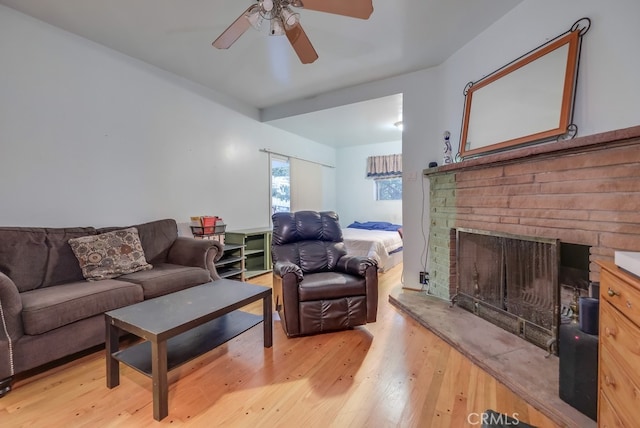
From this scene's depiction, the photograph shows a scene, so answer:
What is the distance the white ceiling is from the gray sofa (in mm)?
1731

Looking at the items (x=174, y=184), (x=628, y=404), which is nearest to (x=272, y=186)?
(x=174, y=184)

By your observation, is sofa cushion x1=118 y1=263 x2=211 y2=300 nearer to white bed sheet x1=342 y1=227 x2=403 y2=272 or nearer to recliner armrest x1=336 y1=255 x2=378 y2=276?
recliner armrest x1=336 y1=255 x2=378 y2=276

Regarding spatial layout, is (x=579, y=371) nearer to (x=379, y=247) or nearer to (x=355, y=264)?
(x=355, y=264)

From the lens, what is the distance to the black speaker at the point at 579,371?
4.45 ft

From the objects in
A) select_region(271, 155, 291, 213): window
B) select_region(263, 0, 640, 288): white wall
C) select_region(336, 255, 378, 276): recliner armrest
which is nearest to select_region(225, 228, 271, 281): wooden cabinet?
select_region(271, 155, 291, 213): window

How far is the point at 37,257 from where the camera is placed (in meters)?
2.12

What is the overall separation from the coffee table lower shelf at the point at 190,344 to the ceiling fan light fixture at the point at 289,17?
2.02 metres

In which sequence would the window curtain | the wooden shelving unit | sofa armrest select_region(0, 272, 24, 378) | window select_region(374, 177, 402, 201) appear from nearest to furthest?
sofa armrest select_region(0, 272, 24, 378), the wooden shelving unit, the window curtain, window select_region(374, 177, 402, 201)

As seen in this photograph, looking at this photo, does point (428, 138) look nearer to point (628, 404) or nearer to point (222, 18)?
point (222, 18)

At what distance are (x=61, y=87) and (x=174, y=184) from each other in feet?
4.13

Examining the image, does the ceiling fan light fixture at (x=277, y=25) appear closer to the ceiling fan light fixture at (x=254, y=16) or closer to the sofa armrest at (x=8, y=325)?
the ceiling fan light fixture at (x=254, y=16)

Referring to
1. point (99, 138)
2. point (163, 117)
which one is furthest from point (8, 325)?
point (163, 117)

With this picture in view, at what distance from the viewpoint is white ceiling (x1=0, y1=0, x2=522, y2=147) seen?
219cm

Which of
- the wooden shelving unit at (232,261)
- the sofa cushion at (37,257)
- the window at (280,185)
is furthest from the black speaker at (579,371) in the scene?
the window at (280,185)
